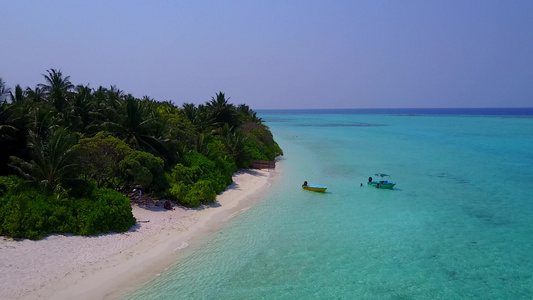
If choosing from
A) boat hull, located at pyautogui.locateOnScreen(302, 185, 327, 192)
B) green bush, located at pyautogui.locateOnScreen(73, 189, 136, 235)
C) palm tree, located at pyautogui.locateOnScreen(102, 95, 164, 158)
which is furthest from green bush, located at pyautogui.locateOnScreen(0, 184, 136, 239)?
boat hull, located at pyautogui.locateOnScreen(302, 185, 327, 192)

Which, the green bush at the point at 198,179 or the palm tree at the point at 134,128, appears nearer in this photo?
the green bush at the point at 198,179

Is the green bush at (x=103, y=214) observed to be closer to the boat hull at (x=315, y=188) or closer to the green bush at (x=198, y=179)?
the green bush at (x=198, y=179)

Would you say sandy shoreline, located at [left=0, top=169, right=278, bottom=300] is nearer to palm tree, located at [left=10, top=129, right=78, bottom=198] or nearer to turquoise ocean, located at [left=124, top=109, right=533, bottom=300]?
turquoise ocean, located at [left=124, top=109, right=533, bottom=300]

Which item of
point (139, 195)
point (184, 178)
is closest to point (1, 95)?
point (139, 195)

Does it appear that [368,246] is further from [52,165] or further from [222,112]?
[222,112]

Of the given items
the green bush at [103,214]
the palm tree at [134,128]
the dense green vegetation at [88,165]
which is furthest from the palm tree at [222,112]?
the green bush at [103,214]

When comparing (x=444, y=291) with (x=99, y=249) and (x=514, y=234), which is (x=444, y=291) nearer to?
(x=514, y=234)

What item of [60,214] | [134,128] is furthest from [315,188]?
[60,214]
